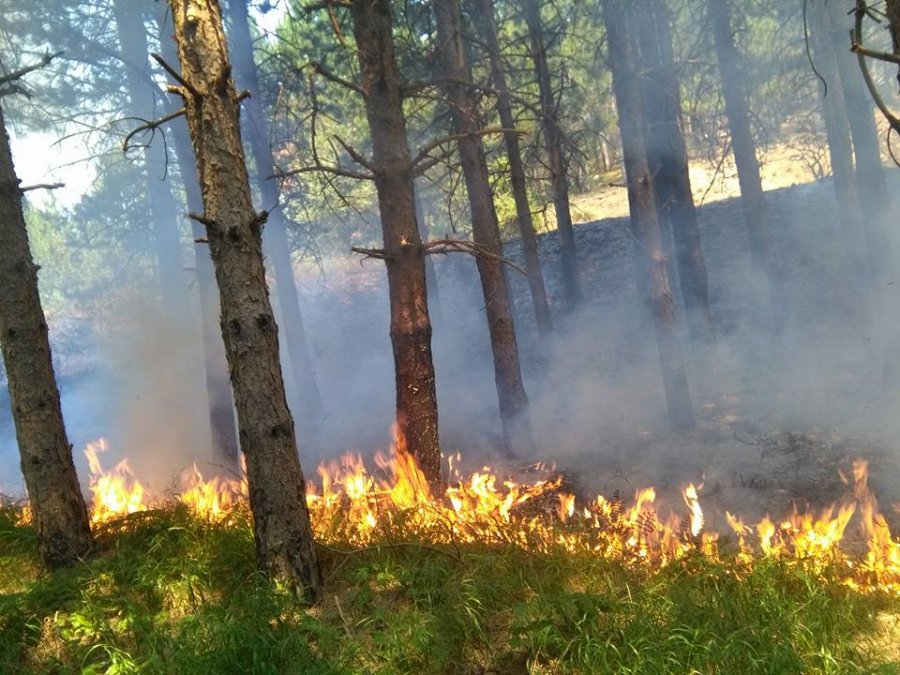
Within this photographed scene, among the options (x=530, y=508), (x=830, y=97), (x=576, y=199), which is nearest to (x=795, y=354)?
(x=830, y=97)

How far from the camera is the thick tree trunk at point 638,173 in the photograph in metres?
9.45

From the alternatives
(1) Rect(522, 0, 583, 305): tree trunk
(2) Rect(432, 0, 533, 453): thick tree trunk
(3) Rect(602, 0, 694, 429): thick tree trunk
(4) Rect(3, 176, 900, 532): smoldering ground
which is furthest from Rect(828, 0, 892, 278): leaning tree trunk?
(2) Rect(432, 0, 533, 453): thick tree trunk

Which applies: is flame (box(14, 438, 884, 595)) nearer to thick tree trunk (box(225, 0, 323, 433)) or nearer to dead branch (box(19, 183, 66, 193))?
dead branch (box(19, 183, 66, 193))

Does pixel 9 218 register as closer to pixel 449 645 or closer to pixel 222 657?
pixel 222 657

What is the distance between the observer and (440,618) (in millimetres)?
3902

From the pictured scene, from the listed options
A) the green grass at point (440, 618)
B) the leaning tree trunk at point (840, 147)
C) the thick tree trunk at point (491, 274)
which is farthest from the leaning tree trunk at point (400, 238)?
the leaning tree trunk at point (840, 147)

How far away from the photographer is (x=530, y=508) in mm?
6887

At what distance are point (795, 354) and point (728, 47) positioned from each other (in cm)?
657

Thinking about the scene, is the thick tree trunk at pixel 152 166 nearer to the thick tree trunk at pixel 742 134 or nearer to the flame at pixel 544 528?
the flame at pixel 544 528

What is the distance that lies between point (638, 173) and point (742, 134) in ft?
19.0

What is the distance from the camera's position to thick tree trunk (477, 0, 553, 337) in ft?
38.1

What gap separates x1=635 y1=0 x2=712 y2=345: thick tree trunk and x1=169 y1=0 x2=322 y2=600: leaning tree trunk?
9.93m

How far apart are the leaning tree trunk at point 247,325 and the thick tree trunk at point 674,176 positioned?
993cm

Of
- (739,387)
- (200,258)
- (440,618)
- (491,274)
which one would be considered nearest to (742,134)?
(739,387)
